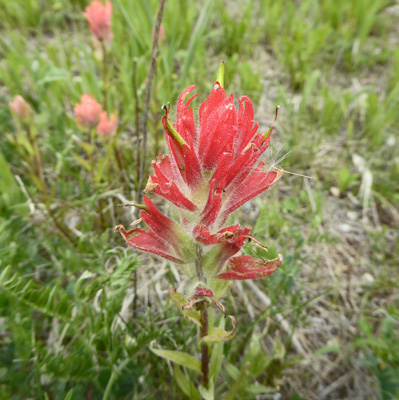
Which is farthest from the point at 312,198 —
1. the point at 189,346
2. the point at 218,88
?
the point at 218,88

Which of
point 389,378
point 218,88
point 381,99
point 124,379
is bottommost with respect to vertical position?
point 389,378

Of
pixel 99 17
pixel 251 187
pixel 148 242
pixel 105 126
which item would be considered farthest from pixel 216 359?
pixel 99 17

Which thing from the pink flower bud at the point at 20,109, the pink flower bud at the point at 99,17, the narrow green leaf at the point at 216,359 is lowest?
the narrow green leaf at the point at 216,359

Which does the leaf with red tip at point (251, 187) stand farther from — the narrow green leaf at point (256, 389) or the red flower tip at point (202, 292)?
the narrow green leaf at point (256, 389)

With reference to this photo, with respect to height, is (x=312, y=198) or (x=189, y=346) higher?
(x=312, y=198)

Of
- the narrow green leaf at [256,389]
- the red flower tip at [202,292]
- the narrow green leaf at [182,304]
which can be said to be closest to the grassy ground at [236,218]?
the narrow green leaf at [256,389]

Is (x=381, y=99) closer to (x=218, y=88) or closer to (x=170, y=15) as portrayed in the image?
(x=170, y=15)
